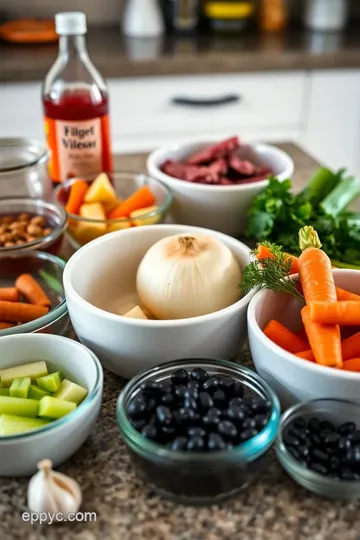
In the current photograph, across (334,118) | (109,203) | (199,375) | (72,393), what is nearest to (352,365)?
(199,375)

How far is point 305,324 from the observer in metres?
0.85

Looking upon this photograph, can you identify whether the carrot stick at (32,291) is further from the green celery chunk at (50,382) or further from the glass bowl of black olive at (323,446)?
the glass bowl of black olive at (323,446)

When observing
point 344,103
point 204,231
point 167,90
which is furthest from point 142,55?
point 204,231

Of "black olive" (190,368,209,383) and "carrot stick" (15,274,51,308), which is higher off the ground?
"black olive" (190,368,209,383)

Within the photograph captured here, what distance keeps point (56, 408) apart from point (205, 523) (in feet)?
0.70

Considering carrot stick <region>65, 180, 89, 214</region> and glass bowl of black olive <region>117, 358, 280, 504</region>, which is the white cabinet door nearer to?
carrot stick <region>65, 180, 89, 214</region>

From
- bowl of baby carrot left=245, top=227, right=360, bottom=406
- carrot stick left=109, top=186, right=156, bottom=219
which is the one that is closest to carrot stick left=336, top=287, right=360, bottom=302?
bowl of baby carrot left=245, top=227, right=360, bottom=406

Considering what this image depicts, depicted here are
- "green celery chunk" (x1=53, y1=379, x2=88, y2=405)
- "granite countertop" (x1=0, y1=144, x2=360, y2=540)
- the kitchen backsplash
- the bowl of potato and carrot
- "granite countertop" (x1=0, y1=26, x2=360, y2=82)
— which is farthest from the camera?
the kitchen backsplash

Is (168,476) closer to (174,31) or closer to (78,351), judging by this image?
(78,351)

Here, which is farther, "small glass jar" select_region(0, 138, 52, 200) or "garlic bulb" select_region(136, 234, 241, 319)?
"small glass jar" select_region(0, 138, 52, 200)

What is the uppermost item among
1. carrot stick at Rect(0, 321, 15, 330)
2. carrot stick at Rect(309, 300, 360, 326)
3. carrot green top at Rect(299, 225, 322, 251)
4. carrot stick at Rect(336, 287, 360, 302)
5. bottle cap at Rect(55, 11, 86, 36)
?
bottle cap at Rect(55, 11, 86, 36)

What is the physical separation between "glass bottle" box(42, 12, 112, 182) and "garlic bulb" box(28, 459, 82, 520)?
70 cm

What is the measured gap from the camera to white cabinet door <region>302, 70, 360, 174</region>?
8.26 ft

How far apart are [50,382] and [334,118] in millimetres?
2086
